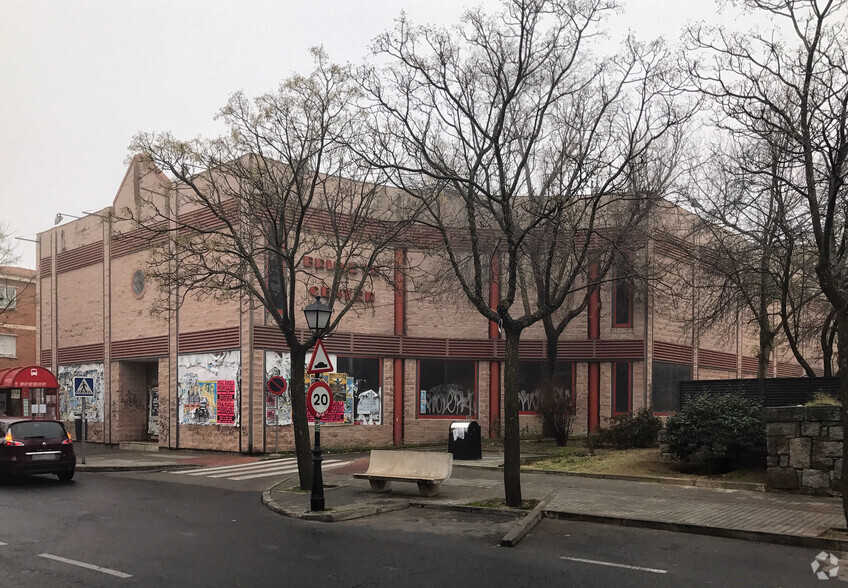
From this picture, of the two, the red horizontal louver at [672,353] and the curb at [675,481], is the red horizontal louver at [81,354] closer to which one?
the curb at [675,481]

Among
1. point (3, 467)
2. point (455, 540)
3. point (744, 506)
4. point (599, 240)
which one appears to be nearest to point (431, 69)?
point (455, 540)

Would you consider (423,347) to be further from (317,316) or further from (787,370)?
(787,370)

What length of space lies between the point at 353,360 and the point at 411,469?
12.1 m

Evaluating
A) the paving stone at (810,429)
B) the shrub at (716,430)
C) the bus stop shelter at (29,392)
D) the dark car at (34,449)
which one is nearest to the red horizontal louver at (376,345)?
the bus stop shelter at (29,392)

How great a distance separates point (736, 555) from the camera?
9.38m

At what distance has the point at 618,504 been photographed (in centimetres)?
1289

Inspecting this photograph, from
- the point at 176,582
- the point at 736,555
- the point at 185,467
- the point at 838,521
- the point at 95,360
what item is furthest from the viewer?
the point at 95,360

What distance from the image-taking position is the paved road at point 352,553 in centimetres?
817

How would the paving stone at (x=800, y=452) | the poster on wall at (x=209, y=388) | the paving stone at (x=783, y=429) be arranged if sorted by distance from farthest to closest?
1. the poster on wall at (x=209, y=388)
2. the paving stone at (x=783, y=429)
3. the paving stone at (x=800, y=452)

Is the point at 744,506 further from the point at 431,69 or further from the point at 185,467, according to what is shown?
the point at 185,467

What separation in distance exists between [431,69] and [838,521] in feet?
31.8

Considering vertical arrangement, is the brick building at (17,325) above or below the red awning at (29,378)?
above

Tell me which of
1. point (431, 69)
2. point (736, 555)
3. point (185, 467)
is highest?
point (431, 69)

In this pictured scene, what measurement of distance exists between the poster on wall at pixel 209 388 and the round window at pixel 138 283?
3.78 meters
